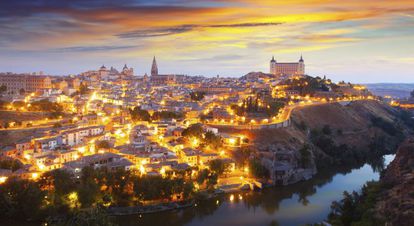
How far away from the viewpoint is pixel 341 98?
1519 inches

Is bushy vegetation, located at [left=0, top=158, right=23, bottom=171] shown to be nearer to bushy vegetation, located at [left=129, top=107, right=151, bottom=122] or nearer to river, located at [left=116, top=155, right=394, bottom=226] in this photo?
river, located at [left=116, top=155, right=394, bottom=226]

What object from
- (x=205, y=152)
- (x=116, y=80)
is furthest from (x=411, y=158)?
(x=116, y=80)

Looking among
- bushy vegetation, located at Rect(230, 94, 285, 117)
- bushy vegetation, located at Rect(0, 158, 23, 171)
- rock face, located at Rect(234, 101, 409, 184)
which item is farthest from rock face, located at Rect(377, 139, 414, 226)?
bushy vegetation, located at Rect(230, 94, 285, 117)

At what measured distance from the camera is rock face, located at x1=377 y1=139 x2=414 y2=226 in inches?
424

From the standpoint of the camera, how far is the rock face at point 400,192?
10766 millimetres

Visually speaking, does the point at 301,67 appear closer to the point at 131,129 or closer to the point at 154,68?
the point at 154,68

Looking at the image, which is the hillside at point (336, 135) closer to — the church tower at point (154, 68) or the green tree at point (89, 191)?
the green tree at point (89, 191)

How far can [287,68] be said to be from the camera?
61.3 metres

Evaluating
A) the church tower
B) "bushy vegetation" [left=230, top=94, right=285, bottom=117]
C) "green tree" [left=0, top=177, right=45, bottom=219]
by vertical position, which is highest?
the church tower

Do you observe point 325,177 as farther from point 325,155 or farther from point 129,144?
point 129,144

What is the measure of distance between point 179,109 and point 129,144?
410 inches

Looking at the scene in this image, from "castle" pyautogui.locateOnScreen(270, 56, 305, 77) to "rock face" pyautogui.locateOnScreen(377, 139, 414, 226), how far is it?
144 feet

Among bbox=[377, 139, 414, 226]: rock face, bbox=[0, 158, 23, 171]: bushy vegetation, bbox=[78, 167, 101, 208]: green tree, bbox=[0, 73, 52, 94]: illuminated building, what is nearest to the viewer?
bbox=[377, 139, 414, 226]: rock face

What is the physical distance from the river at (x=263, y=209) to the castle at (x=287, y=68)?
135 feet
